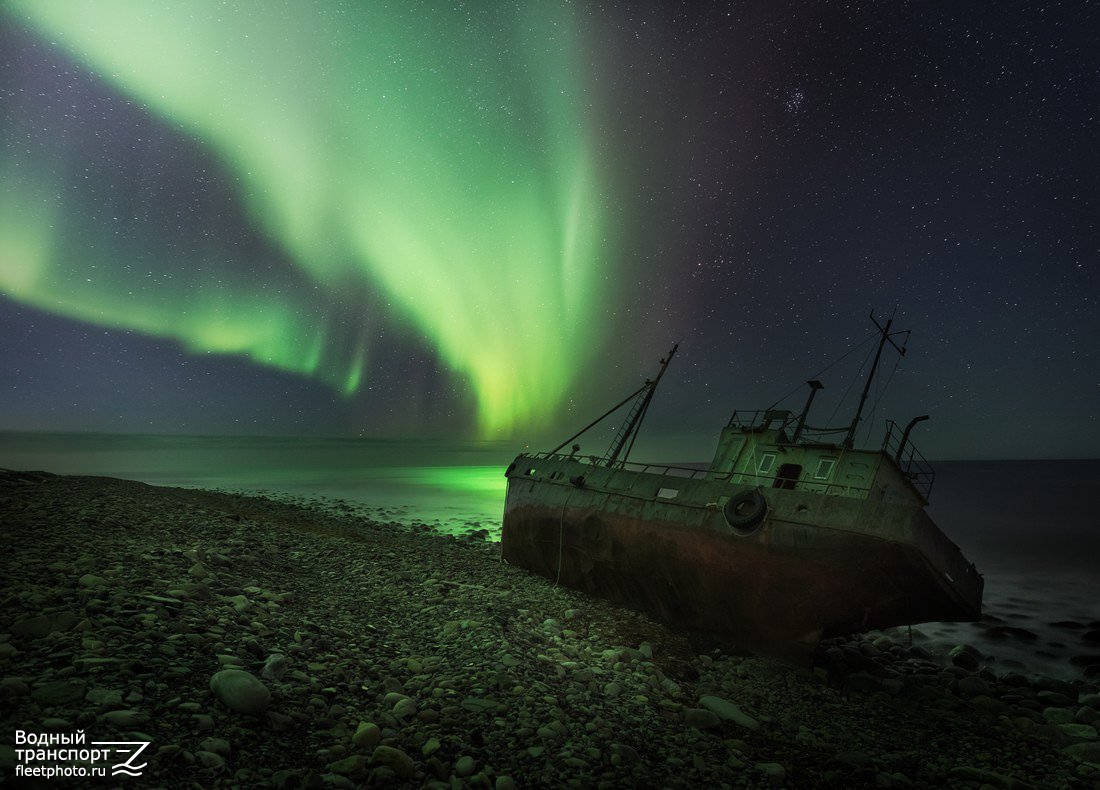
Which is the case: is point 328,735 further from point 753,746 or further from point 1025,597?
point 1025,597

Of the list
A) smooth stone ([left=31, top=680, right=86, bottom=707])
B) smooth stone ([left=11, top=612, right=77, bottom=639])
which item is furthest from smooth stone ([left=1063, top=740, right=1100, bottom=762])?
smooth stone ([left=11, top=612, right=77, bottom=639])

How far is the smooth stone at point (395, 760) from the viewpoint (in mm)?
4832

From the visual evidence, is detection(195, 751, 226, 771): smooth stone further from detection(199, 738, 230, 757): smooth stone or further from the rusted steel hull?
the rusted steel hull

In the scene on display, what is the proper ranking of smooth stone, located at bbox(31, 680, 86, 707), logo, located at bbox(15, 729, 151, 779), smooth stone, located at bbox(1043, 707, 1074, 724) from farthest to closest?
smooth stone, located at bbox(1043, 707, 1074, 724), smooth stone, located at bbox(31, 680, 86, 707), logo, located at bbox(15, 729, 151, 779)

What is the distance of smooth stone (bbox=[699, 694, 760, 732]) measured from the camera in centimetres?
813

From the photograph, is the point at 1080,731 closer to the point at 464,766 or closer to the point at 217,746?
the point at 464,766

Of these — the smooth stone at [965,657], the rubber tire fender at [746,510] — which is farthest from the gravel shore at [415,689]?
the rubber tire fender at [746,510]

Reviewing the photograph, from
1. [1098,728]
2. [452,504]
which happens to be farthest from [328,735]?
[452,504]

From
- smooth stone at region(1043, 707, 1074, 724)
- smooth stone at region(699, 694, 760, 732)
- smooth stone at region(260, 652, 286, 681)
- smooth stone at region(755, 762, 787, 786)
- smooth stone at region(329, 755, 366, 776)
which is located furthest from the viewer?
smooth stone at region(1043, 707, 1074, 724)

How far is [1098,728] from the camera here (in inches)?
401

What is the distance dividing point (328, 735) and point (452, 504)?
42.1 metres

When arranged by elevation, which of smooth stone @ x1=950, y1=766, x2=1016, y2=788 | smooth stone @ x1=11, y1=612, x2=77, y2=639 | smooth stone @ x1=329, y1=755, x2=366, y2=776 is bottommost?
smooth stone @ x1=11, y1=612, x2=77, y2=639

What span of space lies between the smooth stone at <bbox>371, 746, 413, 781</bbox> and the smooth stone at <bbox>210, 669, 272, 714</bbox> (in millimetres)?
1304

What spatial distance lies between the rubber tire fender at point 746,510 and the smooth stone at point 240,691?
10094 millimetres
